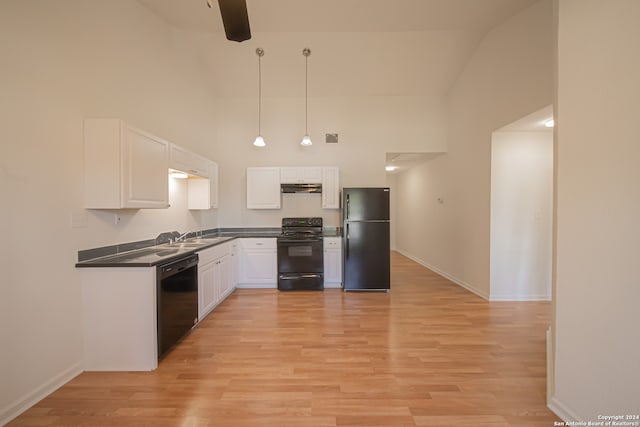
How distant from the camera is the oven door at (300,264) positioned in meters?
4.20

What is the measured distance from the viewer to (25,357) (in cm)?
171

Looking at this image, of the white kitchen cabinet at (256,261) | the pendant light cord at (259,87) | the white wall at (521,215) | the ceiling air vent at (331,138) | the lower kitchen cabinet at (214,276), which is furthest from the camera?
the ceiling air vent at (331,138)

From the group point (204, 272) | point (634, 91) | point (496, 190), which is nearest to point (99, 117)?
point (204, 272)

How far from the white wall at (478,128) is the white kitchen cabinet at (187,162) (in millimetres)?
4155

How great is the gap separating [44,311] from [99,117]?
1.64 metres

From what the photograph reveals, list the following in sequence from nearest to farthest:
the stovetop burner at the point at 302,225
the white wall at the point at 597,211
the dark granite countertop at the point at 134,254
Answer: the white wall at the point at 597,211 → the dark granite countertop at the point at 134,254 → the stovetop burner at the point at 302,225

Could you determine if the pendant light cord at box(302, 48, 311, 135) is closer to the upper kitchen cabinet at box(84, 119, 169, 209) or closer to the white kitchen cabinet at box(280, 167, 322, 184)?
the white kitchen cabinet at box(280, 167, 322, 184)

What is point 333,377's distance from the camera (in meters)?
2.01

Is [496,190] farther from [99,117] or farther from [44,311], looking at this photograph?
[44,311]

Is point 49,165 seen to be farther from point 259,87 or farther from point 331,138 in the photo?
point 331,138

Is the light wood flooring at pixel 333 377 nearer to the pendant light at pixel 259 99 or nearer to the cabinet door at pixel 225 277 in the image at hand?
the cabinet door at pixel 225 277

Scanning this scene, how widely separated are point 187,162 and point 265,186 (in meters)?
1.55

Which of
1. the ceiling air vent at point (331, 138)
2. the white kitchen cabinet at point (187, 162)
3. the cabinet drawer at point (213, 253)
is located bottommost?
the cabinet drawer at point (213, 253)

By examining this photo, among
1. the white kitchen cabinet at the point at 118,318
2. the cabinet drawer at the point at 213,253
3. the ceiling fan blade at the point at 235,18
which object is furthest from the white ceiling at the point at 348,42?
the white kitchen cabinet at the point at 118,318
